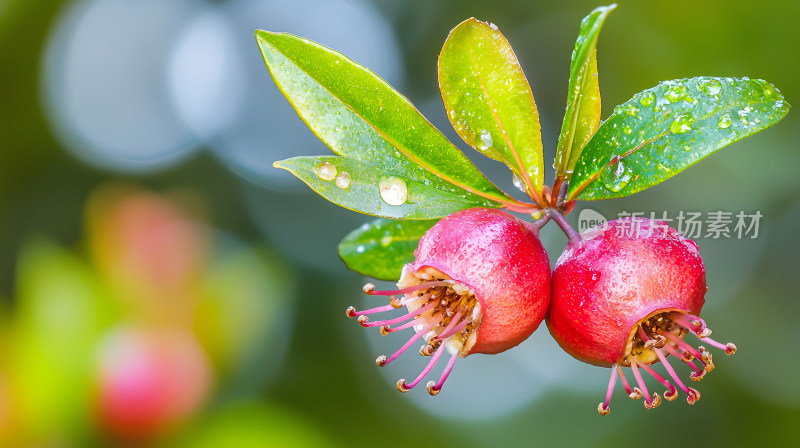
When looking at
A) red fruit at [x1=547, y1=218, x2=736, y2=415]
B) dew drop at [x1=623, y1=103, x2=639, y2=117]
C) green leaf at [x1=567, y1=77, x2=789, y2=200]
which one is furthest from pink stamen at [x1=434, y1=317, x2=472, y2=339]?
dew drop at [x1=623, y1=103, x2=639, y2=117]

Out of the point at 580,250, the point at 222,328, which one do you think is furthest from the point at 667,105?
the point at 222,328

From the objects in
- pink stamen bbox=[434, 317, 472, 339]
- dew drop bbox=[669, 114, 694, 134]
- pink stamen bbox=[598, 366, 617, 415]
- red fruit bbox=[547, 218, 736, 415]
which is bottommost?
pink stamen bbox=[598, 366, 617, 415]

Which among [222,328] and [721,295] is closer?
[222,328]

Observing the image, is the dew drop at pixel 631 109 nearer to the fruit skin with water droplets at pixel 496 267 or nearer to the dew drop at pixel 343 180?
the fruit skin with water droplets at pixel 496 267

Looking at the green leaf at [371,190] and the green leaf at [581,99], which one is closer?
the green leaf at [581,99]

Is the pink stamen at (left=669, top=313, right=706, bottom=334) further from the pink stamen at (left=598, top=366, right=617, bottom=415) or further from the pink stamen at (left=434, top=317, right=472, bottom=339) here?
the pink stamen at (left=434, top=317, right=472, bottom=339)

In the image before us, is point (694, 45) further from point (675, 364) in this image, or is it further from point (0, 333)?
point (0, 333)

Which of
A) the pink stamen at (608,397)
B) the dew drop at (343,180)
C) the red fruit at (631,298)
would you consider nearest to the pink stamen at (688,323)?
the red fruit at (631,298)
